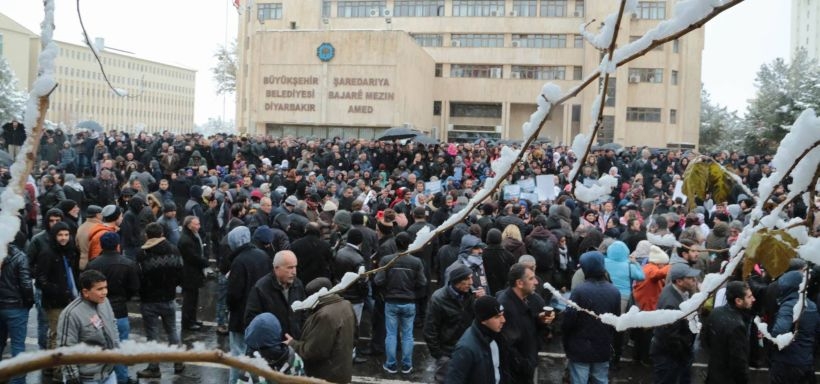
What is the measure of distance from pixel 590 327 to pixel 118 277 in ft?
14.6

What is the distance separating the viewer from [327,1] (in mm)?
54594

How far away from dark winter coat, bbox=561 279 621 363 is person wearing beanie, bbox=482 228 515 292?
Result: 6.55 ft

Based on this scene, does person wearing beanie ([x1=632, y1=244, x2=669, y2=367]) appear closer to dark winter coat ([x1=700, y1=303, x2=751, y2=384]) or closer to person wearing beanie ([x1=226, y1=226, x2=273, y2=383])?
dark winter coat ([x1=700, y1=303, x2=751, y2=384])

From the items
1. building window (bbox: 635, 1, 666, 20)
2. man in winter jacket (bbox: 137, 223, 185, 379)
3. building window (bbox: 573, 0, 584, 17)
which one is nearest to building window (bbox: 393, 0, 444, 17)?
building window (bbox: 573, 0, 584, 17)

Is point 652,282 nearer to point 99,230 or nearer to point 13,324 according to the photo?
point 99,230

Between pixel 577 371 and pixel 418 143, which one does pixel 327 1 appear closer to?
pixel 418 143

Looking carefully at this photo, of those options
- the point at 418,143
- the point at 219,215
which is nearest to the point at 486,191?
the point at 219,215

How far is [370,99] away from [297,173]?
2125 centimetres

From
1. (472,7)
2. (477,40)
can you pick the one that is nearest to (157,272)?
(477,40)

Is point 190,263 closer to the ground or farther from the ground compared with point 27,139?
closer to the ground

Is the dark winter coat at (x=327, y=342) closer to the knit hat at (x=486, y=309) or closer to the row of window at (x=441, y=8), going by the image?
the knit hat at (x=486, y=309)

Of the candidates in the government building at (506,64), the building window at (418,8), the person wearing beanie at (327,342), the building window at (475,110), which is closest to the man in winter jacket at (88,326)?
the person wearing beanie at (327,342)

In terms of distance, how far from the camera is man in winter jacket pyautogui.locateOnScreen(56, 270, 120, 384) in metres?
→ 5.18

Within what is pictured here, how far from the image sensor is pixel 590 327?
6258 millimetres
